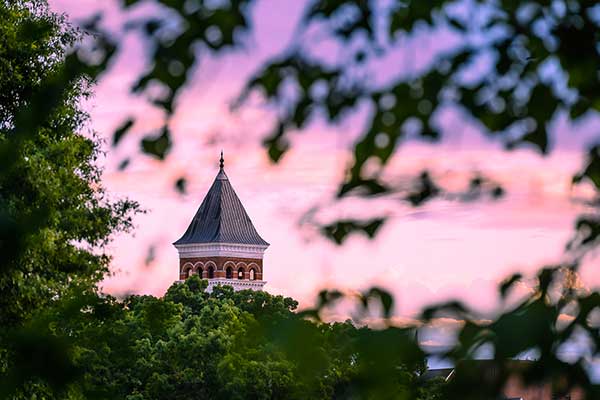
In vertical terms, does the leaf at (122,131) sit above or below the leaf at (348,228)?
above

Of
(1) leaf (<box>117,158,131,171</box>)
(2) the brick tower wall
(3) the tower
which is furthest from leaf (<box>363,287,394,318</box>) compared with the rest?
(2) the brick tower wall

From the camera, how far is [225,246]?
260 feet

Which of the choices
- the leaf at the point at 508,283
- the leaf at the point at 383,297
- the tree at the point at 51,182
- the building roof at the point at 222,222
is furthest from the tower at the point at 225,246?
the leaf at the point at 383,297

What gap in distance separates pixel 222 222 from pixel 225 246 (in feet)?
5.29

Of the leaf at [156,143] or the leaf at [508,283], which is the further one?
the leaf at [156,143]

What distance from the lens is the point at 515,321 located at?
8.52 ft

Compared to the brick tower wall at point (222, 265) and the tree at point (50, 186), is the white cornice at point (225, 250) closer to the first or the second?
the brick tower wall at point (222, 265)

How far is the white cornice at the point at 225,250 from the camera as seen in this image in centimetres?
7938

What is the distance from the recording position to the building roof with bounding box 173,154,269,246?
7669 centimetres

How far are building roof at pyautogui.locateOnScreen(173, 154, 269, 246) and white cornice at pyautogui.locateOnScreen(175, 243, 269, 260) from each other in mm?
267

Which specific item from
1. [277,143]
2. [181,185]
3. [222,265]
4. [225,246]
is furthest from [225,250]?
[277,143]

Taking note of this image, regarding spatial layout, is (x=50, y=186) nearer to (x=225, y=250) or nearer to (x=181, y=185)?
(x=181, y=185)

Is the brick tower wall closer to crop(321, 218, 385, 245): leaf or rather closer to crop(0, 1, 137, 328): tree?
crop(0, 1, 137, 328): tree

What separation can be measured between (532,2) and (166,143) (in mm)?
1235
